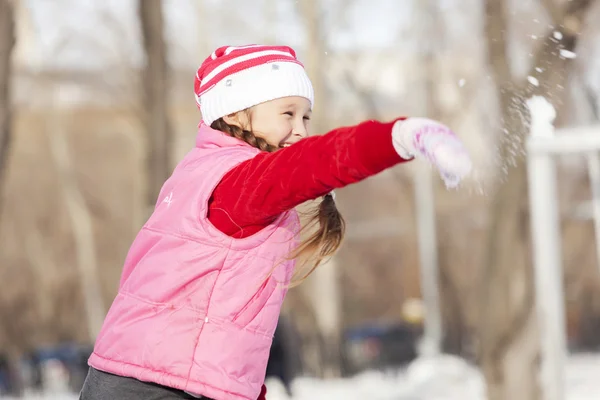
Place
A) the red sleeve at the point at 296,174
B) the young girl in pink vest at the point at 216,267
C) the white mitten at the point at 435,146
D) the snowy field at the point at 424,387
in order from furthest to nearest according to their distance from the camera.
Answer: the snowy field at the point at 424,387 < the young girl in pink vest at the point at 216,267 < the red sleeve at the point at 296,174 < the white mitten at the point at 435,146

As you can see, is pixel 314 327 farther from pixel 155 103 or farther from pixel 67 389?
pixel 155 103

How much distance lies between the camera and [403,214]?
4078cm

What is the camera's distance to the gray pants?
2.30 m

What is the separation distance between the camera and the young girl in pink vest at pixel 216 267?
2264 millimetres

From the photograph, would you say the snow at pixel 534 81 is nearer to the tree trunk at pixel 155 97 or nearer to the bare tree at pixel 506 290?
the bare tree at pixel 506 290

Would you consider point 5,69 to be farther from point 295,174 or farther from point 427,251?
point 427,251

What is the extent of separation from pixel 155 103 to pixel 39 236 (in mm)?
24871

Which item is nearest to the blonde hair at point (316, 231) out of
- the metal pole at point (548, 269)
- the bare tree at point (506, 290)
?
the metal pole at point (548, 269)

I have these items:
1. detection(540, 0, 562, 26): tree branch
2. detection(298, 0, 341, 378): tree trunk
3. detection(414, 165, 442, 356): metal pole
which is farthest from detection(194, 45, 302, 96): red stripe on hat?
detection(414, 165, 442, 356): metal pole

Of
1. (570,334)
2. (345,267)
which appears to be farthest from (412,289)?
(570,334)

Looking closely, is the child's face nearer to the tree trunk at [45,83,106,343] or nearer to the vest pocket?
the vest pocket

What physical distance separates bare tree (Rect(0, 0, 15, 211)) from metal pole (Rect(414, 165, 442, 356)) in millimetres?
13038

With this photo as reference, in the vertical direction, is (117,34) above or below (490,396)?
above

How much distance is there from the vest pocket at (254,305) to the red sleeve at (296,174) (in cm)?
14
